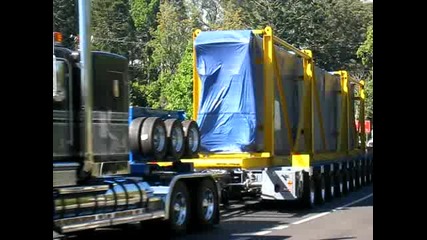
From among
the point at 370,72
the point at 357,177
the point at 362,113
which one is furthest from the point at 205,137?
the point at 362,113

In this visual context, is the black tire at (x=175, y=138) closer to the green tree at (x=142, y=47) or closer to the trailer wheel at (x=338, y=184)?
the trailer wheel at (x=338, y=184)

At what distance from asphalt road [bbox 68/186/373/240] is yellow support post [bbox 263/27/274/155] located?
1627 millimetres

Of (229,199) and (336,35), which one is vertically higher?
(336,35)

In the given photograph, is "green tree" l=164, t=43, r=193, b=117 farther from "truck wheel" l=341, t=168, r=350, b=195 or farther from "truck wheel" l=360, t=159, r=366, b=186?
"truck wheel" l=341, t=168, r=350, b=195

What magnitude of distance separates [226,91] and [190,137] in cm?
330

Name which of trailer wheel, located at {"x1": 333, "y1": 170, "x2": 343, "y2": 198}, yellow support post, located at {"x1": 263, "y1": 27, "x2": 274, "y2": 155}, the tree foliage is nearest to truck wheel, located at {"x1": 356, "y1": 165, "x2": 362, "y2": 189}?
trailer wheel, located at {"x1": 333, "y1": 170, "x2": 343, "y2": 198}

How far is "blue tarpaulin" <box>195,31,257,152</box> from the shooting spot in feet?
49.1

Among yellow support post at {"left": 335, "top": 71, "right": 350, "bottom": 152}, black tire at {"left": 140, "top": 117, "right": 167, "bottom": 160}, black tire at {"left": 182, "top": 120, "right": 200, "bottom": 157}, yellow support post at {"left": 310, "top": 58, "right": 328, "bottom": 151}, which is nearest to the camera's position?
black tire at {"left": 140, "top": 117, "right": 167, "bottom": 160}

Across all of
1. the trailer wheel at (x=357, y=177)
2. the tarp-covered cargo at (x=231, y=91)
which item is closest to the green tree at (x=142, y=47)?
the trailer wheel at (x=357, y=177)

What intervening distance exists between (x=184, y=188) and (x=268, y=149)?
14.5 ft
